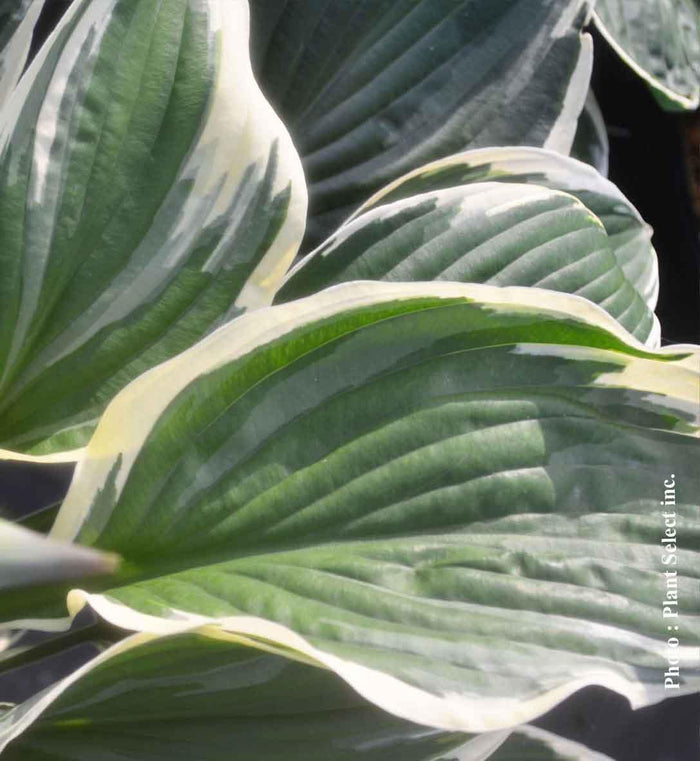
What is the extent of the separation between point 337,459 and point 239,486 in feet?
0.14

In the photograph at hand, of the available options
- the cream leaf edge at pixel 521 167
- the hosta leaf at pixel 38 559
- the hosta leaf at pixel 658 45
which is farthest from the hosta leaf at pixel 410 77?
the hosta leaf at pixel 38 559

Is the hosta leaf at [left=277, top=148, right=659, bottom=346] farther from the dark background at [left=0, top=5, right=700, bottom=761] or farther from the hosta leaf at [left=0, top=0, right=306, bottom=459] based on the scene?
the dark background at [left=0, top=5, right=700, bottom=761]

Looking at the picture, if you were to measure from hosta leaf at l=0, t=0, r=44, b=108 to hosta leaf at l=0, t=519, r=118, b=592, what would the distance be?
0.23 metres

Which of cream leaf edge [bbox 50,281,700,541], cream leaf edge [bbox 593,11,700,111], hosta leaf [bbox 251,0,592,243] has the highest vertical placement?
cream leaf edge [bbox 593,11,700,111]

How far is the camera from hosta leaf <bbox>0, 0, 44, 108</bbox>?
41 centimetres


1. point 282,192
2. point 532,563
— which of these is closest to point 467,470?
point 532,563

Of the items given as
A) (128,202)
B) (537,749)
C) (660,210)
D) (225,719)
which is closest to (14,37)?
(128,202)

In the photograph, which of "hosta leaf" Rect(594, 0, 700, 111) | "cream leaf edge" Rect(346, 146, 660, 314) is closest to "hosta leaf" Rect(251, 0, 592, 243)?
"cream leaf edge" Rect(346, 146, 660, 314)

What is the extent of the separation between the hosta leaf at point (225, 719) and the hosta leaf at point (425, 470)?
49 millimetres

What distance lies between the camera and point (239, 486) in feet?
1.07

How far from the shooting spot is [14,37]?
0.41 m

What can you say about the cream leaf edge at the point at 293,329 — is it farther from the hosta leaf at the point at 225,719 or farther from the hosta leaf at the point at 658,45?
the hosta leaf at the point at 658,45

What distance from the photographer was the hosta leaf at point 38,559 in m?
0.30

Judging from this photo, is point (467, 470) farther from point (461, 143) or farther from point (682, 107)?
point (682, 107)
